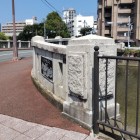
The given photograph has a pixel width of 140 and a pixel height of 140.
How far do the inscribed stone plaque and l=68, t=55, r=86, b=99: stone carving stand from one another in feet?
4.89

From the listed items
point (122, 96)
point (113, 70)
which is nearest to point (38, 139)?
point (113, 70)

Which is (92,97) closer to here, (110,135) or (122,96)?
(110,135)

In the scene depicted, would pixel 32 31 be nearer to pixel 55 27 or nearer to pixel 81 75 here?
pixel 55 27

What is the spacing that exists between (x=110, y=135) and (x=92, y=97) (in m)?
0.69

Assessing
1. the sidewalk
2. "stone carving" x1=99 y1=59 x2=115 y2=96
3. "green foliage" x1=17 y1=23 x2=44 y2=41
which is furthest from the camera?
"green foliage" x1=17 y1=23 x2=44 y2=41

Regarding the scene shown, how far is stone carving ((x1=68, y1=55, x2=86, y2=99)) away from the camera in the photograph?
451 centimetres

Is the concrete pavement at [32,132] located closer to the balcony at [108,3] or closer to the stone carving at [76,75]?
the stone carving at [76,75]

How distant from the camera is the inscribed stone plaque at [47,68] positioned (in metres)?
6.35

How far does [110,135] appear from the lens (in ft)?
14.0

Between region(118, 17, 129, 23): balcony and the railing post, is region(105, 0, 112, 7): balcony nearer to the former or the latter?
region(118, 17, 129, 23): balcony

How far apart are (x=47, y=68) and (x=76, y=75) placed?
7.09ft

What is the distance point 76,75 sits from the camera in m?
4.66

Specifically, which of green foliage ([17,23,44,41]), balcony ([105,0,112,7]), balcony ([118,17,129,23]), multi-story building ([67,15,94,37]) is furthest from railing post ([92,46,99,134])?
multi-story building ([67,15,94,37])

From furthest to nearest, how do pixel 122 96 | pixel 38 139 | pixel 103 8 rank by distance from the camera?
pixel 103 8 → pixel 122 96 → pixel 38 139
